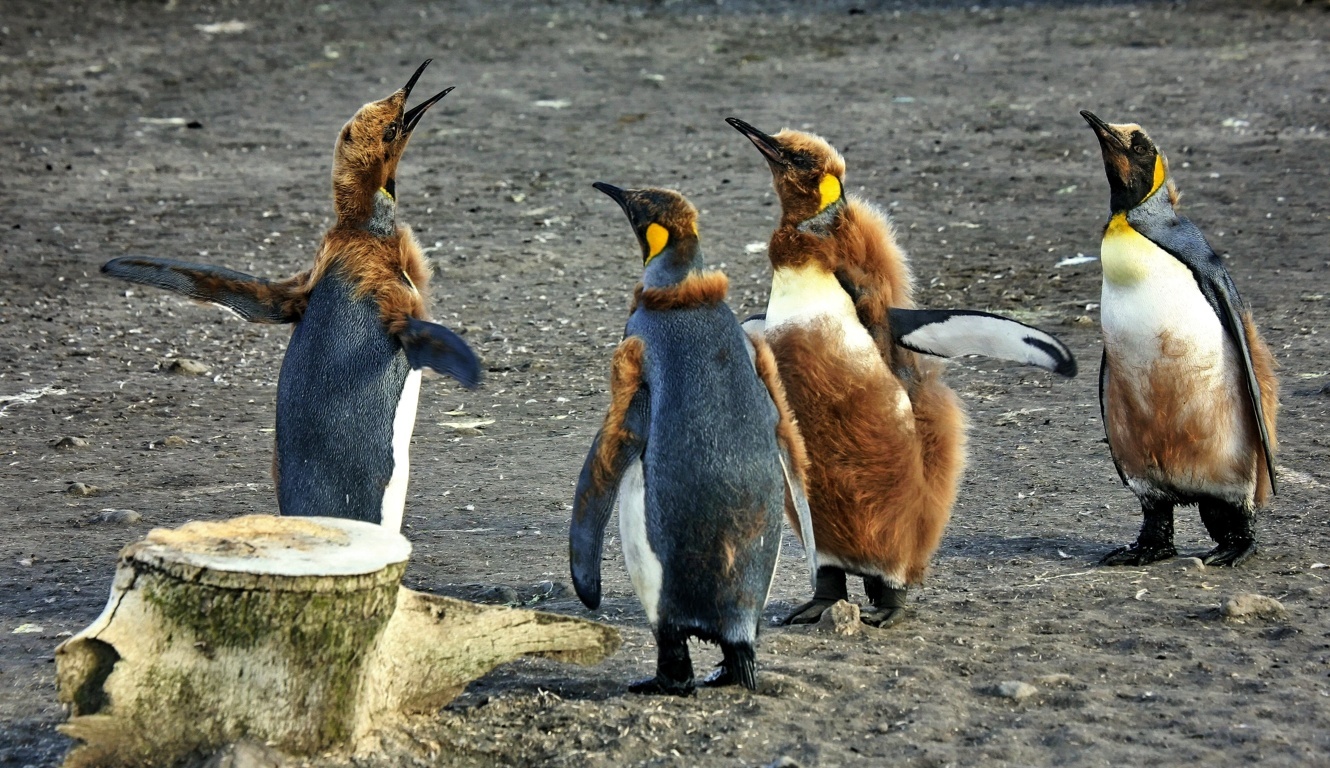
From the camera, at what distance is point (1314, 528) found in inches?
185

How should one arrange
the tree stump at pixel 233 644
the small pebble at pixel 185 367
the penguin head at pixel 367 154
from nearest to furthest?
the tree stump at pixel 233 644
the penguin head at pixel 367 154
the small pebble at pixel 185 367

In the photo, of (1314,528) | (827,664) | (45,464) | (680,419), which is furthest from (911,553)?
(45,464)

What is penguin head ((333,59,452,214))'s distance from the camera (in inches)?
169

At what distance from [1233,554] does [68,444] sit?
3.89 meters

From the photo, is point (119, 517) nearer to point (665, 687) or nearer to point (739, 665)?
→ point (665, 687)

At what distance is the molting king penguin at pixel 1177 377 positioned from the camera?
4.46m

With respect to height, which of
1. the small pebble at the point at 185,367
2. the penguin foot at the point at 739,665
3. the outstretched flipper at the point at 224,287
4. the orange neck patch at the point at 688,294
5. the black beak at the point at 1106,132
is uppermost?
the black beak at the point at 1106,132

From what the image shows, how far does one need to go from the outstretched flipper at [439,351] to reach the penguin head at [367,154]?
48 centimetres

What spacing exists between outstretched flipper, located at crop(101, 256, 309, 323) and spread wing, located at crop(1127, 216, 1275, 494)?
2.30 m

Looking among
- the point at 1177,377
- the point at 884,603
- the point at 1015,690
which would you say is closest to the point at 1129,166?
the point at 1177,377

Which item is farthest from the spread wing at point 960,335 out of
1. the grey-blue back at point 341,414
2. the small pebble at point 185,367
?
the small pebble at point 185,367

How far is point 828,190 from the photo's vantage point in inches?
162

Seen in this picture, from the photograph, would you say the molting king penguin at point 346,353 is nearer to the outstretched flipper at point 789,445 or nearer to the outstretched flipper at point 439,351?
the outstretched flipper at point 439,351

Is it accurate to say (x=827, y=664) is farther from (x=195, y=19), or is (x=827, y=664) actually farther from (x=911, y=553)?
(x=195, y=19)
